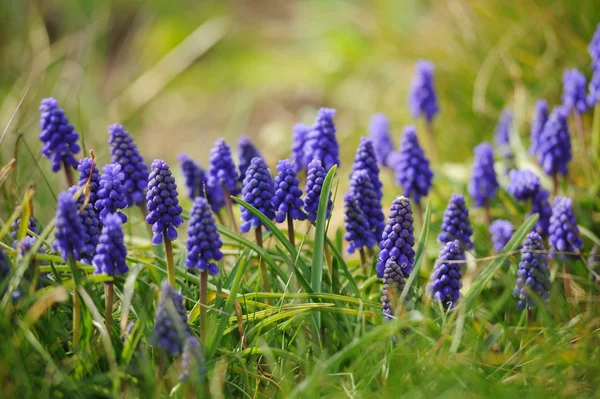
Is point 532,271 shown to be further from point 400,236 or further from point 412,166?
point 412,166

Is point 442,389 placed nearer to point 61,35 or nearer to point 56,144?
point 56,144

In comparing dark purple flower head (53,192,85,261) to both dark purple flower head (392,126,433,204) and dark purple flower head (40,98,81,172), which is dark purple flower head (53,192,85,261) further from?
dark purple flower head (392,126,433,204)

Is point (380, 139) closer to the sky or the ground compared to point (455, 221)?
closer to the sky

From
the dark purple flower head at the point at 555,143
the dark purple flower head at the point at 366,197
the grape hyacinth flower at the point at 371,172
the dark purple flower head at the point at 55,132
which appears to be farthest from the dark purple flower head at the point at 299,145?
the dark purple flower head at the point at 555,143

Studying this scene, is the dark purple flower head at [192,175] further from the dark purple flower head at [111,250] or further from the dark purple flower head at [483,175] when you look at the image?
the dark purple flower head at [483,175]

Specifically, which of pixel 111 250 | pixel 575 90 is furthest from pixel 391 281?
pixel 575 90

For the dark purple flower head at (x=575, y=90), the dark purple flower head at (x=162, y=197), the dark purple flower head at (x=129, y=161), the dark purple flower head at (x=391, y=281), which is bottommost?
the dark purple flower head at (x=391, y=281)
